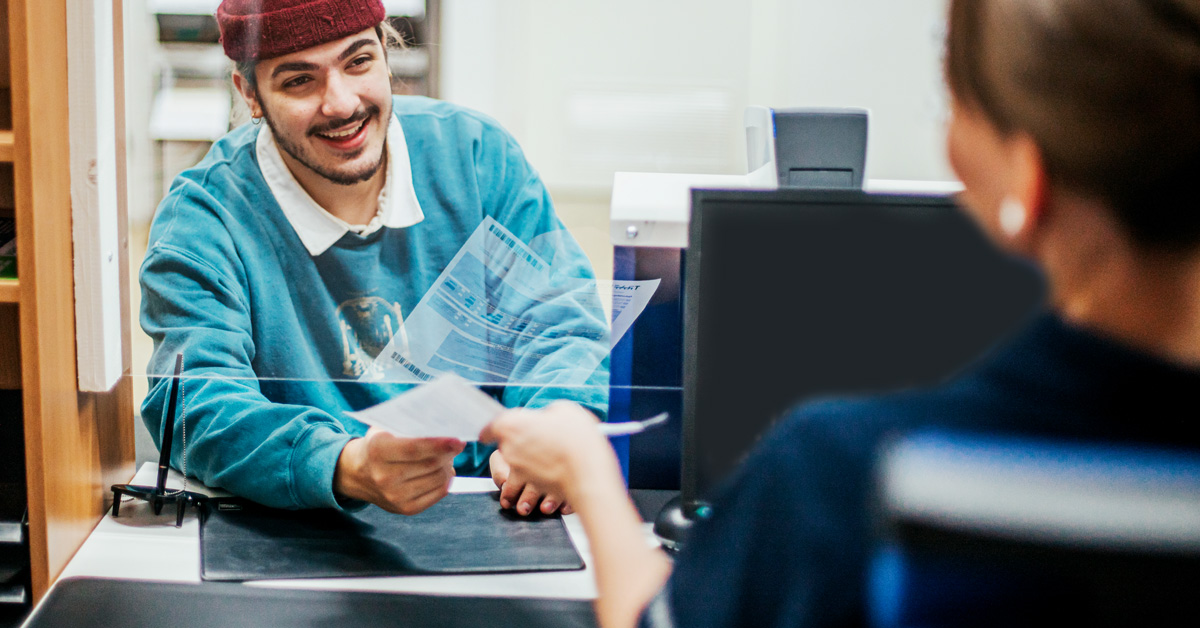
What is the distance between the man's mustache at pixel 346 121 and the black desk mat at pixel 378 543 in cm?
52

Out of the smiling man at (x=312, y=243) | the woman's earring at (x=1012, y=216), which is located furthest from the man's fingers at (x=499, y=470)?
the woman's earring at (x=1012, y=216)

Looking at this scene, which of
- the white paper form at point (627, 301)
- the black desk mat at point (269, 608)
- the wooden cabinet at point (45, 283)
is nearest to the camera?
the black desk mat at point (269, 608)

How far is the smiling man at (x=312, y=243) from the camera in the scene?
1.26 metres

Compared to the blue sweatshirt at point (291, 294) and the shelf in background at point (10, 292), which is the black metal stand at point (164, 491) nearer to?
the blue sweatshirt at point (291, 294)

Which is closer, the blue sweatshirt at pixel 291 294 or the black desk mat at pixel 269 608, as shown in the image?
the black desk mat at pixel 269 608

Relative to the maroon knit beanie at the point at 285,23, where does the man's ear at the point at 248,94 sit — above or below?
below

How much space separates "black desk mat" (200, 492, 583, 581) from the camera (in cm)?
109

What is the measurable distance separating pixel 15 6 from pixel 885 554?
3.60ft

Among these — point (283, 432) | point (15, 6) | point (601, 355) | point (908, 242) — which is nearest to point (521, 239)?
point (601, 355)

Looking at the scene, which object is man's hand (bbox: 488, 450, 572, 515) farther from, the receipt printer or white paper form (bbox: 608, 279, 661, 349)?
the receipt printer

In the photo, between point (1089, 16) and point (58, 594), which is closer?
point (1089, 16)

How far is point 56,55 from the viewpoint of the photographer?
3.63ft

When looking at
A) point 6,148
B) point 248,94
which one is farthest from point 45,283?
point 248,94

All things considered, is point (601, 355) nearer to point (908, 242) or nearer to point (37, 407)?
point (908, 242)
